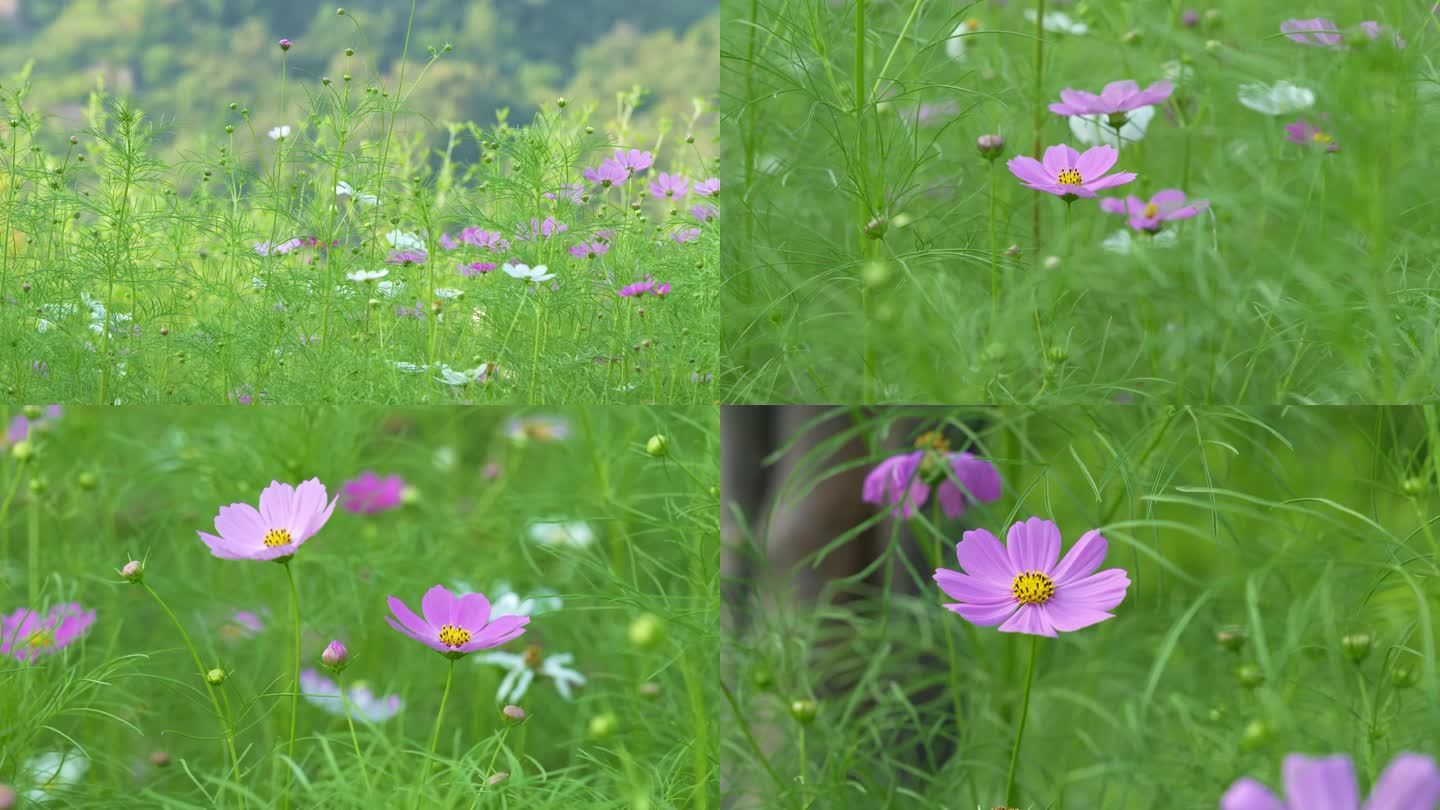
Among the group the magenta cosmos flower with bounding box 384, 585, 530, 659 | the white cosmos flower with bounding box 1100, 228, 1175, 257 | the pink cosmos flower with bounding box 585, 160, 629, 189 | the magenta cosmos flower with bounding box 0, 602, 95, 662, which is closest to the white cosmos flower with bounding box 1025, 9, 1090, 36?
the white cosmos flower with bounding box 1100, 228, 1175, 257

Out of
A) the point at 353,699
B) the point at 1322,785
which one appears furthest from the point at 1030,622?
the point at 353,699

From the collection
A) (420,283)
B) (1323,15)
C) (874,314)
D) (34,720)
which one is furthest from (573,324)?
(1323,15)

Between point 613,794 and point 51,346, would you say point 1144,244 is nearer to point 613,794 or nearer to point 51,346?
point 613,794

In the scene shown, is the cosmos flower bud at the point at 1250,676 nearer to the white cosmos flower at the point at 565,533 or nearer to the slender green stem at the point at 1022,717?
the slender green stem at the point at 1022,717

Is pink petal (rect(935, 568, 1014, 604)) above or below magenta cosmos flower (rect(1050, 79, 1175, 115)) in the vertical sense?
below

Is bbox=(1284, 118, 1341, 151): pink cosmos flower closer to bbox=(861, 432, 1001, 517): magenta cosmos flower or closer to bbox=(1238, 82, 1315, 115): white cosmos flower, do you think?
bbox=(1238, 82, 1315, 115): white cosmos flower

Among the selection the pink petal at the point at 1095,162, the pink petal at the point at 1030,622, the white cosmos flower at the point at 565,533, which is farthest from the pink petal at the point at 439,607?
the pink petal at the point at 1095,162

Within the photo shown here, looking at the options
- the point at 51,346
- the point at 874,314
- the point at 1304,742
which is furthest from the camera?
the point at 51,346
